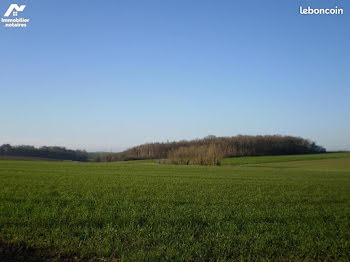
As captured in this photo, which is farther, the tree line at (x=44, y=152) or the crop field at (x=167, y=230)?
the tree line at (x=44, y=152)

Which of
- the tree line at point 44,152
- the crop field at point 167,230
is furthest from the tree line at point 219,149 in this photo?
the crop field at point 167,230

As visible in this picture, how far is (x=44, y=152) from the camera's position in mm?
120312

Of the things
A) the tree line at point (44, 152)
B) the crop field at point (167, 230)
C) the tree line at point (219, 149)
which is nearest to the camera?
the crop field at point (167, 230)

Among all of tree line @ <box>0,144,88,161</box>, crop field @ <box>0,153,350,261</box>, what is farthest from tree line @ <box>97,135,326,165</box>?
crop field @ <box>0,153,350,261</box>

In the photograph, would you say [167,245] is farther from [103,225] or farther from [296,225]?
[296,225]

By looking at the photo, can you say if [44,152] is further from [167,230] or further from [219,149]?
[167,230]

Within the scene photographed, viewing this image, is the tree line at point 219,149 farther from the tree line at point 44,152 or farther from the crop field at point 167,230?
the crop field at point 167,230

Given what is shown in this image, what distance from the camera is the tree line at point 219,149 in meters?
72.1

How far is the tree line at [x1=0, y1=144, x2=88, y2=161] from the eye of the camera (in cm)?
10719

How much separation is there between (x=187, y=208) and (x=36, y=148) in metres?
124

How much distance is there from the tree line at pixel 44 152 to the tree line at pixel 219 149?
11760mm

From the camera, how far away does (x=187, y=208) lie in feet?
34.3

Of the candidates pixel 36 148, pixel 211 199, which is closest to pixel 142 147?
pixel 36 148

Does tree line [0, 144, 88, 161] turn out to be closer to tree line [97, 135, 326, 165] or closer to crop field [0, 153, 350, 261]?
tree line [97, 135, 326, 165]
